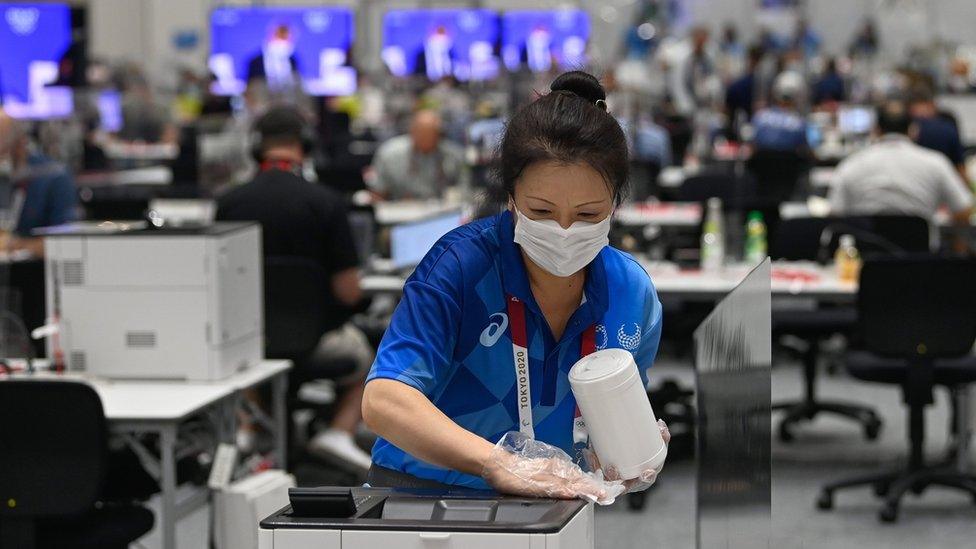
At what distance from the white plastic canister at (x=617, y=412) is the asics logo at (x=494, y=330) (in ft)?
0.67

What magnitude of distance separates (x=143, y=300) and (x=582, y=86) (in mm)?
2501

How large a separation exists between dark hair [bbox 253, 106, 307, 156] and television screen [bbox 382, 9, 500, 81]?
10.5 meters

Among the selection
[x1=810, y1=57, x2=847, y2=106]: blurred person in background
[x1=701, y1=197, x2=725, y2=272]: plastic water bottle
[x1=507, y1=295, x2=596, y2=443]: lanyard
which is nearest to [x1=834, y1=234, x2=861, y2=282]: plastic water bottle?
[x1=701, y1=197, x2=725, y2=272]: plastic water bottle

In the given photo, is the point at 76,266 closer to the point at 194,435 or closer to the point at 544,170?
the point at 194,435

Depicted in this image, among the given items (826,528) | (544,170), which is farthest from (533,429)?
(826,528)

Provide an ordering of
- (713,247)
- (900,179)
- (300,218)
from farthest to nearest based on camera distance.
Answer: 1. (900,179)
2. (713,247)
3. (300,218)

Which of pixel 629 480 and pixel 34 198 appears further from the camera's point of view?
pixel 34 198

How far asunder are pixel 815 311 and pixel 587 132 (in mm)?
4952

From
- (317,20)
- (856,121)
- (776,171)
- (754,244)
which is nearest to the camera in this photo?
(754,244)

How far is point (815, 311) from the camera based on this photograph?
22.2 feet

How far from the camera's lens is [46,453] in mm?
3598

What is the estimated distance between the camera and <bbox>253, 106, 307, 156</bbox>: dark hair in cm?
581

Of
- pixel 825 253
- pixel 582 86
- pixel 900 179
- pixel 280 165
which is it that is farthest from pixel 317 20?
pixel 582 86

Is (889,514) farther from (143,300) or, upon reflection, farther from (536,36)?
(536,36)
